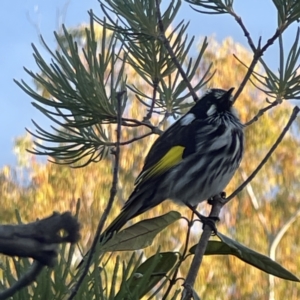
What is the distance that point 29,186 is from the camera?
20.9 feet

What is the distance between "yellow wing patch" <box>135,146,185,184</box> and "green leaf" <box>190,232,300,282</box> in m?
0.57

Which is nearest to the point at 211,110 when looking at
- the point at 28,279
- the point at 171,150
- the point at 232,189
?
the point at 171,150

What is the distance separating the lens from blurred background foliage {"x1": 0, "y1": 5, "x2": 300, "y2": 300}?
18.8 feet

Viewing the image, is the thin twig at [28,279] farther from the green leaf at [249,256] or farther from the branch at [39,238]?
the green leaf at [249,256]

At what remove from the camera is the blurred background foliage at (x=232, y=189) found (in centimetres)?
574

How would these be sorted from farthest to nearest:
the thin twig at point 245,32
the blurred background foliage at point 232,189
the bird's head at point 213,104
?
the blurred background foliage at point 232,189 → the bird's head at point 213,104 → the thin twig at point 245,32

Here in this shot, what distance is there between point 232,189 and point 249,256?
4881 mm

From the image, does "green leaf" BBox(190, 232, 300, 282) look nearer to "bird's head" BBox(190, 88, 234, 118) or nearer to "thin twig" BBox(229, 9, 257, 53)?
"thin twig" BBox(229, 9, 257, 53)

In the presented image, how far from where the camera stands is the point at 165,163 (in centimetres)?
121

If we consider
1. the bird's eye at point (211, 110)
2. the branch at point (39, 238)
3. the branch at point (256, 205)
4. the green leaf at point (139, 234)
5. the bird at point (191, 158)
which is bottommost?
the branch at point (39, 238)

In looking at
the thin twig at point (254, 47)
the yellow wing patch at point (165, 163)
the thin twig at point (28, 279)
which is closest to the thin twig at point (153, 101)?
the thin twig at point (254, 47)

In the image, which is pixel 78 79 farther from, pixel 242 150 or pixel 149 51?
pixel 242 150

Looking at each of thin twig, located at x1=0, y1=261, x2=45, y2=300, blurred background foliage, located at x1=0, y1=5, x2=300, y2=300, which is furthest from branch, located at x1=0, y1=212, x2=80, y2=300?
blurred background foliage, located at x1=0, y1=5, x2=300, y2=300

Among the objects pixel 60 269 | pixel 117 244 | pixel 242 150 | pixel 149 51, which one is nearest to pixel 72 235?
pixel 60 269
